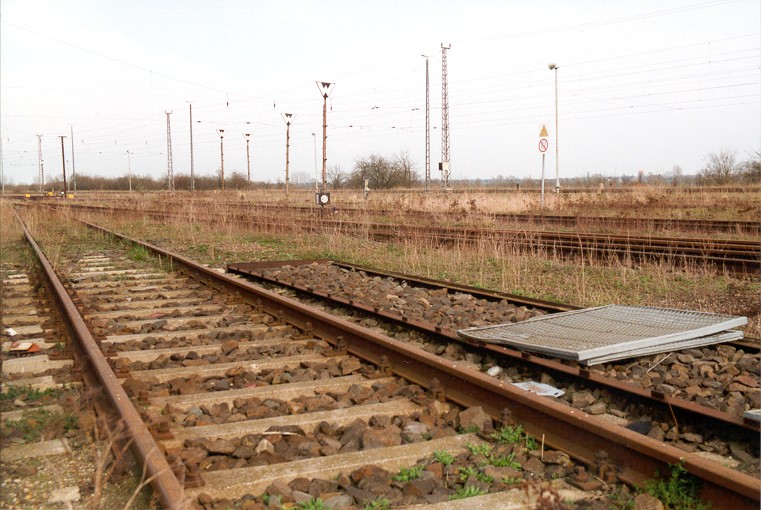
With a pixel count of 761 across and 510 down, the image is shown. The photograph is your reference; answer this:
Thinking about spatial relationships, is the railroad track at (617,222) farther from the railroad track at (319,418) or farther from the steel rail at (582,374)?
the railroad track at (319,418)

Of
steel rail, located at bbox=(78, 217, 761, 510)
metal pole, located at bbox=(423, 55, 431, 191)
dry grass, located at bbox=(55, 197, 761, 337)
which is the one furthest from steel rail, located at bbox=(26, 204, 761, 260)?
metal pole, located at bbox=(423, 55, 431, 191)

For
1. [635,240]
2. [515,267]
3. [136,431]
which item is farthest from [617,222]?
[136,431]

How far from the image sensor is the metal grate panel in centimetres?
535

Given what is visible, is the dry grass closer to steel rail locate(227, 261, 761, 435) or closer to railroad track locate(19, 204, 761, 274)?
railroad track locate(19, 204, 761, 274)

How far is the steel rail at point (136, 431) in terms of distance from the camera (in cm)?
291

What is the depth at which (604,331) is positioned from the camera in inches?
239

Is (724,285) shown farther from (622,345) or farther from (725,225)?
(725,225)

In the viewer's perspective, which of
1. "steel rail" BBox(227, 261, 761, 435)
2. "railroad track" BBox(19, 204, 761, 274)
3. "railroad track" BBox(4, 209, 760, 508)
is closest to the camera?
"railroad track" BBox(4, 209, 760, 508)

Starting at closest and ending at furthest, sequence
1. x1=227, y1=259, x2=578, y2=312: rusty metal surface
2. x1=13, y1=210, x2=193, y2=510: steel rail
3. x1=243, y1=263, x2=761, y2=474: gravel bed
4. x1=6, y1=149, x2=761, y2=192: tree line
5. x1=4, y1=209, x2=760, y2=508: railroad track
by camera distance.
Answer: x1=13, y1=210, x2=193, y2=510: steel rail
x1=4, y1=209, x2=760, y2=508: railroad track
x1=243, y1=263, x2=761, y2=474: gravel bed
x1=227, y1=259, x2=578, y2=312: rusty metal surface
x1=6, y1=149, x2=761, y2=192: tree line

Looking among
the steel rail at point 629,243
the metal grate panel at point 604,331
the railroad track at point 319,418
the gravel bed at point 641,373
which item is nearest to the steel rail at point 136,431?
the railroad track at point 319,418

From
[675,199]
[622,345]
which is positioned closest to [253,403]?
[622,345]

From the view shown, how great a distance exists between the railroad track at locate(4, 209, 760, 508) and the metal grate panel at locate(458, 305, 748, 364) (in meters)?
1.02

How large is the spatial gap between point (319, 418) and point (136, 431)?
108 centimetres

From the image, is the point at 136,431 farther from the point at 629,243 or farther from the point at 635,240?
the point at 635,240
